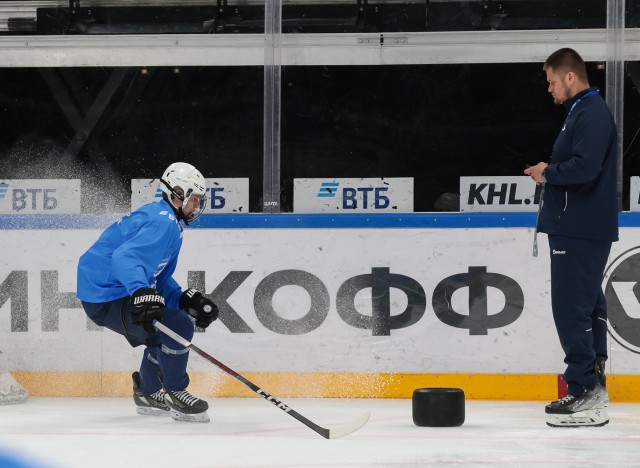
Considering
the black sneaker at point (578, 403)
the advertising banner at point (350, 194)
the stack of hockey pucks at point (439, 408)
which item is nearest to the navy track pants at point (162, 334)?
the stack of hockey pucks at point (439, 408)

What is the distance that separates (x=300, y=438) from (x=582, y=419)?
3.15 feet

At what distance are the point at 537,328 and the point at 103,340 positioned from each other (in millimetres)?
1821

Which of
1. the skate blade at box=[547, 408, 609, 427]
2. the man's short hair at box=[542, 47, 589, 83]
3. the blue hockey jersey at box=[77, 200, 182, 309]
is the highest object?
the man's short hair at box=[542, 47, 589, 83]

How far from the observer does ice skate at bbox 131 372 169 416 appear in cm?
445

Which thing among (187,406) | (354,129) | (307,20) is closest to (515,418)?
(187,406)

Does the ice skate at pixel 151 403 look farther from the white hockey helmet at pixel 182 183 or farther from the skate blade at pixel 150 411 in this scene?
the white hockey helmet at pixel 182 183

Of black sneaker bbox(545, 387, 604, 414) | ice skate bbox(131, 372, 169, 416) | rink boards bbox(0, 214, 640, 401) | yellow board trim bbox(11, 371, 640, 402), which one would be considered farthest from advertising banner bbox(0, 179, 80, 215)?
black sneaker bbox(545, 387, 604, 414)

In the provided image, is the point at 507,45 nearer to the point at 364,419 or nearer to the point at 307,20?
the point at 307,20

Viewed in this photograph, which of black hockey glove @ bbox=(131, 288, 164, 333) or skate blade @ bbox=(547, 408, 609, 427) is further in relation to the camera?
skate blade @ bbox=(547, 408, 609, 427)

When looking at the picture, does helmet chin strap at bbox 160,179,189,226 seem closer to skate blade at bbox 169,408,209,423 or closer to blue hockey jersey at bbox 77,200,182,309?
blue hockey jersey at bbox 77,200,182,309

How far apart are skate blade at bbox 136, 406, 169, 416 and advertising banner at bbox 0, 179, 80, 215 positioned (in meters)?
1.13

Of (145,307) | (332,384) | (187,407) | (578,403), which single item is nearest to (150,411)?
(187,407)

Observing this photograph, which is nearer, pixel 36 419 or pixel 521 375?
pixel 36 419

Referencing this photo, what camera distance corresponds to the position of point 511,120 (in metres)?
5.17
